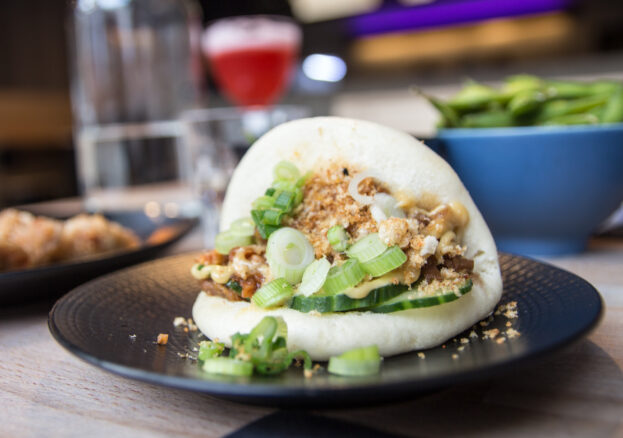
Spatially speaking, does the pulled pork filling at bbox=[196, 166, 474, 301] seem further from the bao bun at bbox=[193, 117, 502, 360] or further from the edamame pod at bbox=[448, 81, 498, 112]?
the edamame pod at bbox=[448, 81, 498, 112]

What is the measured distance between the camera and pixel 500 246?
66.0 inches

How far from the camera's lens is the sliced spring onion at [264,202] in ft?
3.58

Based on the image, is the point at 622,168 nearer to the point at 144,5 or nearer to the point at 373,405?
the point at 373,405


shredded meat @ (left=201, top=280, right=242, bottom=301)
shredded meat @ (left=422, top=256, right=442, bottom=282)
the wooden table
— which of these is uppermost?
shredded meat @ (left=422, top=256, right=442, bottom=282)

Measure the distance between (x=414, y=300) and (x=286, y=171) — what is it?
1.26ft

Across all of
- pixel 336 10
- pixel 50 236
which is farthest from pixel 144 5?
pixel 336 10

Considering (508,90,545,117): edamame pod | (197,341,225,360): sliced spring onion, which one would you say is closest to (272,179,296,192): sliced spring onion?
(197,341,225,360): sliced spring onion

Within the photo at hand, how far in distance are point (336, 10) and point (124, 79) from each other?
4048mm

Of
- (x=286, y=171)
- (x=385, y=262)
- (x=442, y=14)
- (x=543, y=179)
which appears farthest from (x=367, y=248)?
(x=442, y=14)

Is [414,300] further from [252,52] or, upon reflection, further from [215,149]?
[252,52]

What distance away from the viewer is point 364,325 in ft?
2.87

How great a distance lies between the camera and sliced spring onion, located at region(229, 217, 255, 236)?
3.67 feet

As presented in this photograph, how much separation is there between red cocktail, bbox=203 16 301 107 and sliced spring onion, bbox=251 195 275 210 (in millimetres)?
1720

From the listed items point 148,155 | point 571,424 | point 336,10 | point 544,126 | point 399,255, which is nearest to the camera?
point 571,424
